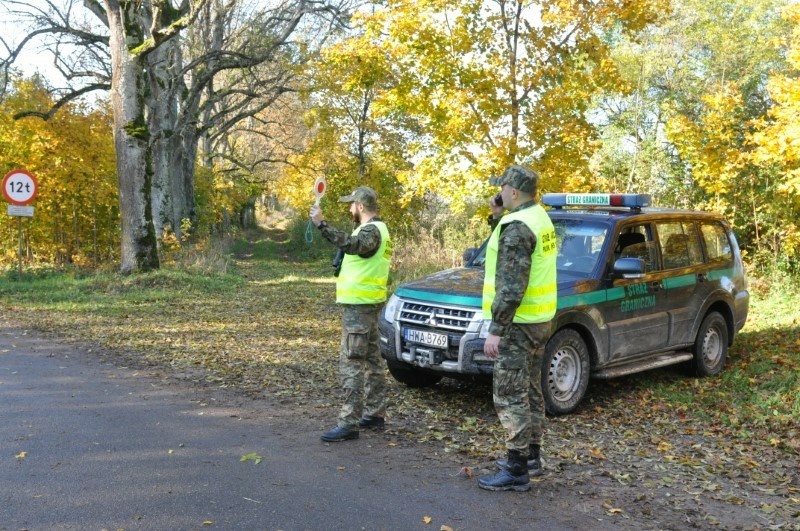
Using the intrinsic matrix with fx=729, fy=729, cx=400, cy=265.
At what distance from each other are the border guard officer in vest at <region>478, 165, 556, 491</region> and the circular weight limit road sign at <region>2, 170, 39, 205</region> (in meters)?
15.0

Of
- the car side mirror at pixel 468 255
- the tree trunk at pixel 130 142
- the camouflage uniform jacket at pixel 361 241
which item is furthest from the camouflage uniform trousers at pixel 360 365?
the tree trunk at pixel 130 142

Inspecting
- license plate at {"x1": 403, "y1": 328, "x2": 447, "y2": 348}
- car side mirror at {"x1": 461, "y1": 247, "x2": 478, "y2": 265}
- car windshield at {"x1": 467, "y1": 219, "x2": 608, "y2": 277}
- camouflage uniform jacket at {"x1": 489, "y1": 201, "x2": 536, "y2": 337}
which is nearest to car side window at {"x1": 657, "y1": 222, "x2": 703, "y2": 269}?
car windshield at {"x1": 467, "y1": 219, "x2": 608, "y2": 277}

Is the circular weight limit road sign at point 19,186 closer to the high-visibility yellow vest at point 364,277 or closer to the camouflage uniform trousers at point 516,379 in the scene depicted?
the high-visibility yellow vest at point 364,277

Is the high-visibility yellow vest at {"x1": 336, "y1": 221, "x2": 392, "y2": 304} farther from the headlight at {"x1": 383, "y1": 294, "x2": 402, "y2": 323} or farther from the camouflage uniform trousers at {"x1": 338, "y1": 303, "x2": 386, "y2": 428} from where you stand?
the headlight at {"x1": 383, "y1": 294, "x2": 402, "y2": 323}

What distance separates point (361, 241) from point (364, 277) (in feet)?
1.06

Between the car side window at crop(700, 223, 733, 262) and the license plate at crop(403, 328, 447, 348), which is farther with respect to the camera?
the car side window at crop(700, 223, 733, 262)

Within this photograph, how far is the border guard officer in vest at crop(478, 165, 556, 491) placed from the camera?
491cm

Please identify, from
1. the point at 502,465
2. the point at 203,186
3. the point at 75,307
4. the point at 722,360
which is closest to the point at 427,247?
the point at 75,307

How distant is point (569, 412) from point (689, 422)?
45.8 inches

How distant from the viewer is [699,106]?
2838 cm

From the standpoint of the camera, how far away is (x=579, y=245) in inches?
306

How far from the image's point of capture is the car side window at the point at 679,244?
835 centimetres

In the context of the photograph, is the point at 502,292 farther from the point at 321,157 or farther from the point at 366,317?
the point at 321,157

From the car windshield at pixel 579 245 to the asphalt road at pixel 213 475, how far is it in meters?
2.80
